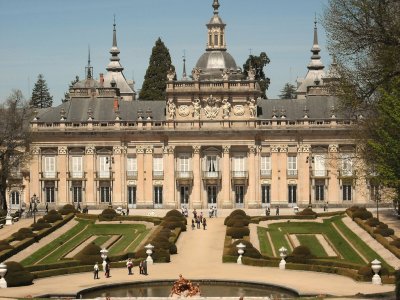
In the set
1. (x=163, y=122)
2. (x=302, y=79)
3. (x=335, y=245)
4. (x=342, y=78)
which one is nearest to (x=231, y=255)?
(x=335, y=245)

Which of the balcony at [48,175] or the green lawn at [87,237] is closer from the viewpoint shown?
the green lawn at [87,237]

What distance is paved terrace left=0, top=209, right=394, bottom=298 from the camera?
6469cm

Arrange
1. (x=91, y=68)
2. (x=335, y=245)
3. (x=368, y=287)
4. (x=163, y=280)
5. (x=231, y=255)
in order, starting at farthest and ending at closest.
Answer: (x=91, y=68) → (x=335, y=245) → (x=231, y=255) → (x=163, y=280) → (x=368, y=287)

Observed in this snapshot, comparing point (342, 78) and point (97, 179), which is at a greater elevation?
point (342, 78)

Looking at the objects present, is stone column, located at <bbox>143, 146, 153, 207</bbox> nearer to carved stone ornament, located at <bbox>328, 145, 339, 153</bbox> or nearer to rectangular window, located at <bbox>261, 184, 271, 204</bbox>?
rectangular window, located at <bbox>261, 184, 271, 204</bbox>

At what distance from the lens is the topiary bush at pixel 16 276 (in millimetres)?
68438

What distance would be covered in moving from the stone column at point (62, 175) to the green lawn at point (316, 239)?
29626 millimetres

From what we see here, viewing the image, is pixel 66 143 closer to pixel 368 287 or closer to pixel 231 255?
pixel 231 255

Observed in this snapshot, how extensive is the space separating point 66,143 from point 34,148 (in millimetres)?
3508

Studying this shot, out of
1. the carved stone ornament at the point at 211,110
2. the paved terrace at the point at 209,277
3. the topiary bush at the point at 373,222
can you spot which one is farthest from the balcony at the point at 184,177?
the paved terrace at the point at 209,277

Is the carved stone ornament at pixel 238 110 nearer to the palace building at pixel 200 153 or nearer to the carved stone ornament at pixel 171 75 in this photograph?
the palace building at pixel 200 153

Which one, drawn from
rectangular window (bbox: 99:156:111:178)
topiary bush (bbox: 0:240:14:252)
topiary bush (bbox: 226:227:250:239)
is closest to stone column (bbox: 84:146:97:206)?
rectangular window (bbox: 99:156:111:178)

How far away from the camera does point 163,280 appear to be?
6944cm

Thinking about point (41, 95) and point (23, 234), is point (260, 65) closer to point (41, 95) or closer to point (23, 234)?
point (41, 95)
